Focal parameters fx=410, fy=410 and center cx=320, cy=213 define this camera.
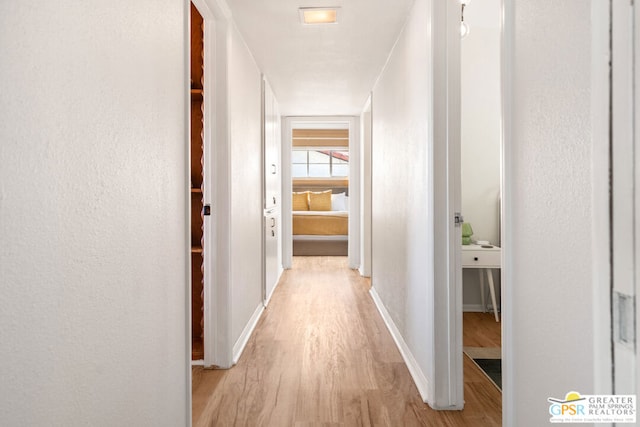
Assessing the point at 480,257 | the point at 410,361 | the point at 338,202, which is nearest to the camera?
the point at 410,361

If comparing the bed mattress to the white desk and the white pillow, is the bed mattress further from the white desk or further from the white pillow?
the white desk

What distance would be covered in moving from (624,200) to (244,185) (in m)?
2.42

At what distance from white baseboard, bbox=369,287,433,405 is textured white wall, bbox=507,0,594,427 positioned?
2.89ft

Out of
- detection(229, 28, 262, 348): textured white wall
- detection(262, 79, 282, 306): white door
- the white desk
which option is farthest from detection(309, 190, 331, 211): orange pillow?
the white desk

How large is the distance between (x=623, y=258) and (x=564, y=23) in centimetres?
57

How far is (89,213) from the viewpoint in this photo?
93 cm

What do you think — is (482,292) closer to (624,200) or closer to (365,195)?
(365,195)

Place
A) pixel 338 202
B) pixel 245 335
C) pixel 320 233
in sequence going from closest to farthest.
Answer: pixel 245 335 → pixel 320 233 → pixel 338 202

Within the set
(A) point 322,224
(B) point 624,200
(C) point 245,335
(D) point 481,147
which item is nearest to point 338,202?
(A) point 322,224

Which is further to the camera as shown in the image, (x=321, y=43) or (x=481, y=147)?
(x=481, y=147)

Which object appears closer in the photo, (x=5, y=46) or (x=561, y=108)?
(x=5, y=46)

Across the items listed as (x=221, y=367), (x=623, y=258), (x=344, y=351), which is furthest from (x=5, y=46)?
(x=344, y=351)

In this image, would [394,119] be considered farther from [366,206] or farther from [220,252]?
[366,206]

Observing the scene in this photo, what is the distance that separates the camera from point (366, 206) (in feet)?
16.7
